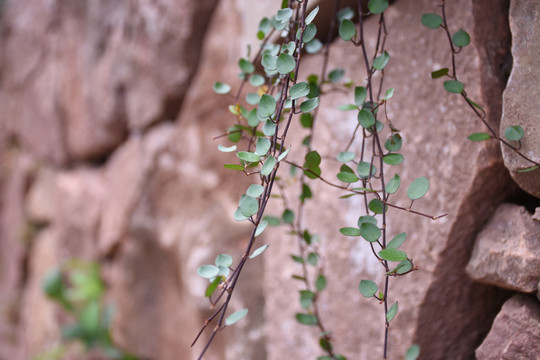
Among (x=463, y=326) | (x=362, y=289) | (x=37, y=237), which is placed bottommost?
(x=37, y=237)

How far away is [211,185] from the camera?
119 cm

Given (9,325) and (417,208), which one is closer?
(417,208)

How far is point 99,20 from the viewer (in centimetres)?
165

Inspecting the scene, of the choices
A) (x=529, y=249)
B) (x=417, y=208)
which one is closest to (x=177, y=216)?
(x=417, y=208)

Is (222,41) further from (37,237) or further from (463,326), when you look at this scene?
(37,237)

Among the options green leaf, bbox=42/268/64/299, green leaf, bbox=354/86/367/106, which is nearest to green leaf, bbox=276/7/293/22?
green leaf, bbox=354/86/367/106

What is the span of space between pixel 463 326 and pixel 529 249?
18 centimetres

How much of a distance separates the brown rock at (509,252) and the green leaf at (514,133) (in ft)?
0.34

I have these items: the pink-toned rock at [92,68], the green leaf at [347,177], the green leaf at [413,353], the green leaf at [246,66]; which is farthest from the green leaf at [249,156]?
the pink-toned rock at [92,68]

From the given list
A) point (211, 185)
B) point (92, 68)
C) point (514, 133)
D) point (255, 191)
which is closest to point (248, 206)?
point (255, 191)

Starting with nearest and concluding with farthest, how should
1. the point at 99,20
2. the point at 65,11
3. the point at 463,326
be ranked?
the point at 463,326 → the point at 99,20 → the point at 65,11

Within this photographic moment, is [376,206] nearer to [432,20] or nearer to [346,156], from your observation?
[346,156]

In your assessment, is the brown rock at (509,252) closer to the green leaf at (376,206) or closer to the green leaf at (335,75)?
the green leaf at (376,206)

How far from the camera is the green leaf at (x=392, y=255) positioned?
19.3 inches
